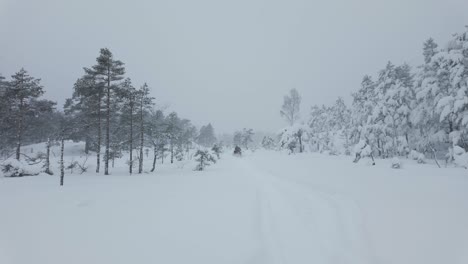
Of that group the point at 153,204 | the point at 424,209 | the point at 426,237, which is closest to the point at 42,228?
the point at 153,204

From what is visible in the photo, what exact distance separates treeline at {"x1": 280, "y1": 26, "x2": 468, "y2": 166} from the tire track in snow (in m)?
10.3

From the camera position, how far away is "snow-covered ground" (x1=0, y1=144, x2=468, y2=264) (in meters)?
5.07

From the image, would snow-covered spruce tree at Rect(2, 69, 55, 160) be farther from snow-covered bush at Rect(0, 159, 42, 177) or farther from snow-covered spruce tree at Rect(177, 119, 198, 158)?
snow-covered spruce tree at Rect(177, 119, 198, 158)

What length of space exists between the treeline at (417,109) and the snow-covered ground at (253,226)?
9386mm

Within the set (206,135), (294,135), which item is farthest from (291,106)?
(206,135)

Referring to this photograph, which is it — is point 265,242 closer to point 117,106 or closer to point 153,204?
point 153,204

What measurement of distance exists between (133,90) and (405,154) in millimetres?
32259

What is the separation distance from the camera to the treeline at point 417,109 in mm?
16641

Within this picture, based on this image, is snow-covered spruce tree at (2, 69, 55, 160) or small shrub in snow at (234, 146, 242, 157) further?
small shrub in snow at (234, 146, 242, 157)

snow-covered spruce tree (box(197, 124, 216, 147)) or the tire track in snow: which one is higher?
snow-covered spruce tree (box(197, 124, 216, 147))

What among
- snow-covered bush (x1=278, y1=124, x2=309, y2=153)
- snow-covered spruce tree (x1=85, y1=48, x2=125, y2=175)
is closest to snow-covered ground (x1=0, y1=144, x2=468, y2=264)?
snow-covered spruce tree (x1=85, y1=48, x2=125, y2=175)

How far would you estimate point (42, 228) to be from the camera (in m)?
6.66

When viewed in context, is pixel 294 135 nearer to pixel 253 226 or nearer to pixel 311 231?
pixel 311 231

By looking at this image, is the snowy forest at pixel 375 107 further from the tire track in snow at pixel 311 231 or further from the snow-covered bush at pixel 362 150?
the tire track in snow at pixel 311 231
